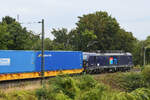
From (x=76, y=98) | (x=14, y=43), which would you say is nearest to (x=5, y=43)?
(x=14, y=43)

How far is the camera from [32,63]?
2383 centimetres

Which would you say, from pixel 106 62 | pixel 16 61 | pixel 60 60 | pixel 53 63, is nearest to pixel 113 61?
pixel 106 62

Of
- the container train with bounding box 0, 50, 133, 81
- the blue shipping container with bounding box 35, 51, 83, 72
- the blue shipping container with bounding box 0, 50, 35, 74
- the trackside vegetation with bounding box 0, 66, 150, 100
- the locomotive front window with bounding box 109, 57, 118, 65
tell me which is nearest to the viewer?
the trackside vegetation with bounding box 0, 66, 150, 100

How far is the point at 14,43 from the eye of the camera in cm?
3825

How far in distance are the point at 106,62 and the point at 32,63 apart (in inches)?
512

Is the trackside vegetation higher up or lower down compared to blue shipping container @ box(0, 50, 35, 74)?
lower down

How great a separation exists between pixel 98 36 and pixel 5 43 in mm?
22670

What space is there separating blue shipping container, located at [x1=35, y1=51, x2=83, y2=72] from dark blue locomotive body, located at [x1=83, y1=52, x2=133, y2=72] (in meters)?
1.36

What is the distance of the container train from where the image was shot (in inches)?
853

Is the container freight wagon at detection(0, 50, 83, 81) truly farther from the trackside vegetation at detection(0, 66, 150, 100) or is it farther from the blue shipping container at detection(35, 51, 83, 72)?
the trackside vegetation at detection(0, 66, 150, 100)

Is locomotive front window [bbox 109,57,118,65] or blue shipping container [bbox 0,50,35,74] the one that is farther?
locomotive front window [bbox 109,57,118,65]

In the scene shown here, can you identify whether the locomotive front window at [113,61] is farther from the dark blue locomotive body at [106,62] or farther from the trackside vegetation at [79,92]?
the trackside vegetation at [79,92]

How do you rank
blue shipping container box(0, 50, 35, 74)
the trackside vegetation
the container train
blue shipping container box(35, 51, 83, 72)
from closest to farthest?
the trackside vegetation → blue shipping container box(0, 50, 35, 74) → the container train → blue shipping container box(35, 51, 83, 72)

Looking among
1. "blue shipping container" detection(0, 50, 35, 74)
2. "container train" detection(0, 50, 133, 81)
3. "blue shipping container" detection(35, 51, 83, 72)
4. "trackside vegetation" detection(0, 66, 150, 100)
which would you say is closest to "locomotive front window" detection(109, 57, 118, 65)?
"container train" detection(0, 50, 133, 81)
